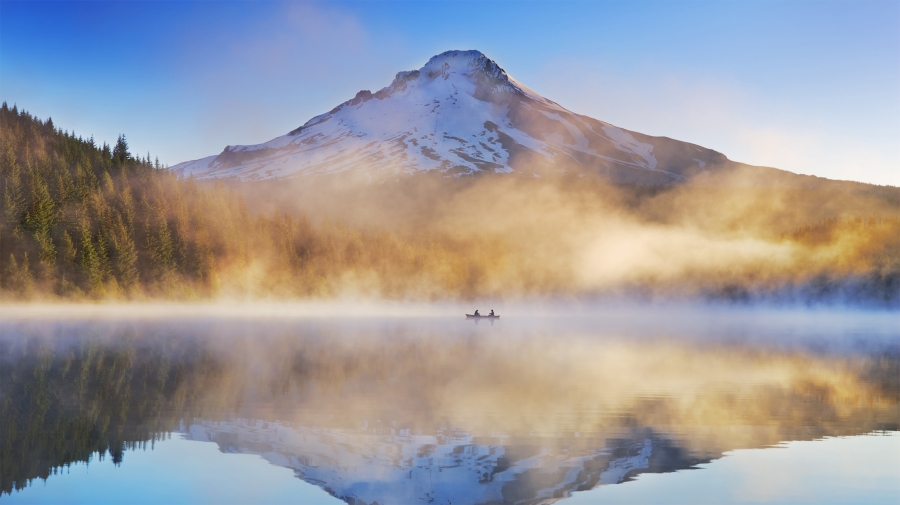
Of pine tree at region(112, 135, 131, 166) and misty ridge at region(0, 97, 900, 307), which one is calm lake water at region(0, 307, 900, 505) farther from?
pine tree at region(112, 135, 131, 166)

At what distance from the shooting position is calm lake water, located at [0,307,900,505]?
15.1m

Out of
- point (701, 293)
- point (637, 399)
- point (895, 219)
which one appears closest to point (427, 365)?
point (637, 399)

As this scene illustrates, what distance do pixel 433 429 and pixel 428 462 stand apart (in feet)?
10.0

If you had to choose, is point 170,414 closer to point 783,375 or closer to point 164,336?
point 783,375

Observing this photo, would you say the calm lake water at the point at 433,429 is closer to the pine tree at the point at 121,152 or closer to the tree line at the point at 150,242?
the tree line at the point at 150,242

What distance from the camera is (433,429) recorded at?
19688 millimetres

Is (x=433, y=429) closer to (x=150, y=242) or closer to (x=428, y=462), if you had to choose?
(x=428, y=462)

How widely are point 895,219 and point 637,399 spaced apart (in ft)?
581

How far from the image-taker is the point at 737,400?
25.3 metres

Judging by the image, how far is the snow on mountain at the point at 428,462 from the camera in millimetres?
15008

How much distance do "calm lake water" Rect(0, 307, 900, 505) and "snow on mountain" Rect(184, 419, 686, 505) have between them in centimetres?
5

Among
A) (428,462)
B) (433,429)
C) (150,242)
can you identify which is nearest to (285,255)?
(150,242)

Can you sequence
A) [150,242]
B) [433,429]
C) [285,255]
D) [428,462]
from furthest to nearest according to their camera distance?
1. [285,255]
2. [150,242]
3. [433,429]
4. [428,462]

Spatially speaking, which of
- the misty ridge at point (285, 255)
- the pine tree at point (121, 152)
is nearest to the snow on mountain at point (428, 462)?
the misty ridge at point (285, 255)
